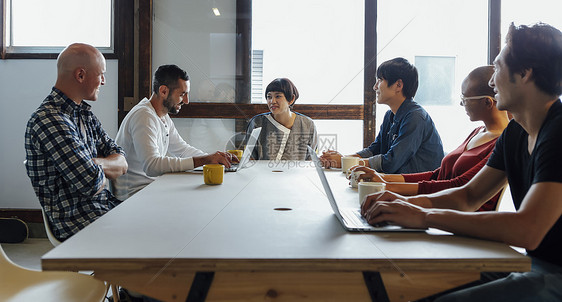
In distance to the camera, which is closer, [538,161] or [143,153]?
[538,161]

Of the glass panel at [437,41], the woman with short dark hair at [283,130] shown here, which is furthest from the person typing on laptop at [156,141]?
the glass panel at [437,41]

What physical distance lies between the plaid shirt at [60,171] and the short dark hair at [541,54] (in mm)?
1542

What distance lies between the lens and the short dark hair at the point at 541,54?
3.75 ft

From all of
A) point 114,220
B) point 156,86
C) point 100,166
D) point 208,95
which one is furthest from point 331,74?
point 114,220

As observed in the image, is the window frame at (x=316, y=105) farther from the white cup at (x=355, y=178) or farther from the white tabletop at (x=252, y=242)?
the white tabletop at (x=252, y=242)

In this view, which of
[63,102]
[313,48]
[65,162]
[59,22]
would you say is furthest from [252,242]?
[59,22]

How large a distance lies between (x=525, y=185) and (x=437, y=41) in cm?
270

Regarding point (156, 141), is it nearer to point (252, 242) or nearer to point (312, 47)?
point (252, 242)

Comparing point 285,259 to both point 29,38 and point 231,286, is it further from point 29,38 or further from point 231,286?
point 29,38

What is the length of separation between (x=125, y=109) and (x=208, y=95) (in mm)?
660

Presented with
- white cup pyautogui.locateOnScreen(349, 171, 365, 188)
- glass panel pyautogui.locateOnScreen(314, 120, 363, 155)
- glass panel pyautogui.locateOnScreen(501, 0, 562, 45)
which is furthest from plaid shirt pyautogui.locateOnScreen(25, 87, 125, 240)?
glass panel pyautogui.locateOnScreen(501, 0, 562, 45)

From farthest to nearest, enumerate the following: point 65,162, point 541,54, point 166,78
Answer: point 166,78, point 65,162, point 541,54

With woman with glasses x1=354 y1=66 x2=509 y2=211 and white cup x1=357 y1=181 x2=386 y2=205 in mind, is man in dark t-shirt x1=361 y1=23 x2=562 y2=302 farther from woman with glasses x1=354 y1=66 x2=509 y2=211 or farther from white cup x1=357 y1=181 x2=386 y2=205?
woman with glasses x1=354 y1=66 x2=509 y2=211

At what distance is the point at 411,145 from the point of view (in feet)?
7.73
